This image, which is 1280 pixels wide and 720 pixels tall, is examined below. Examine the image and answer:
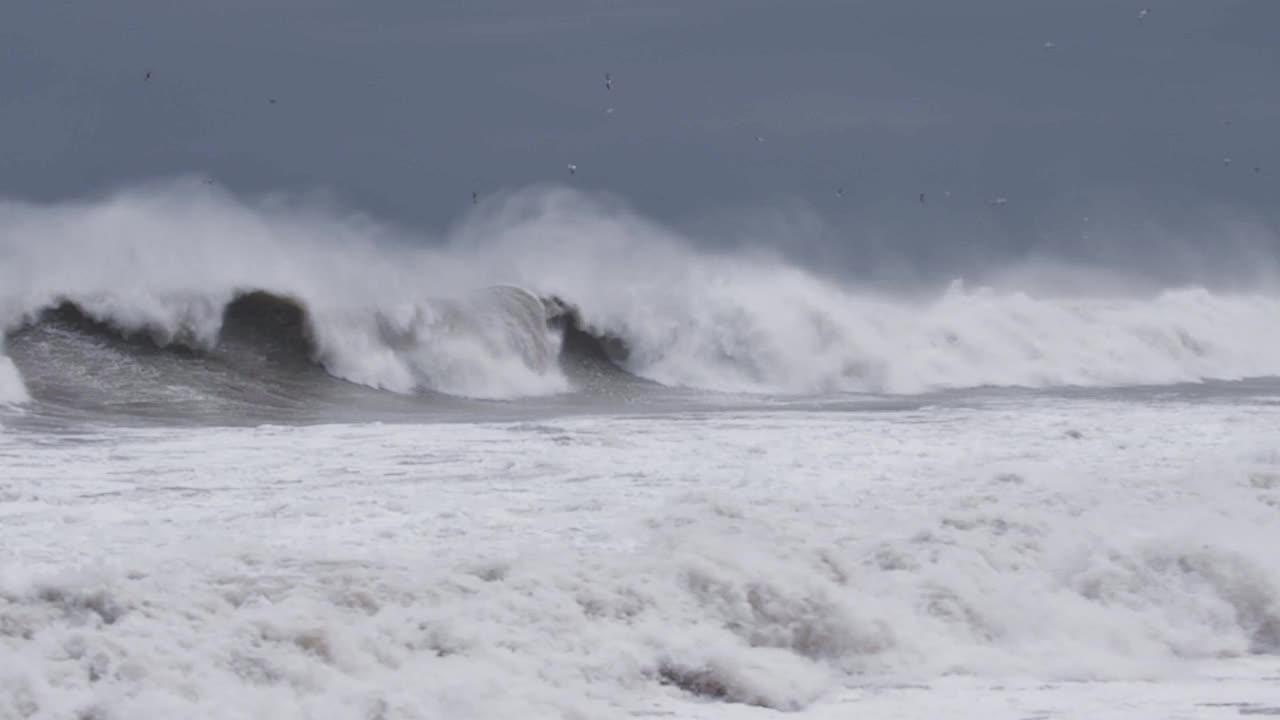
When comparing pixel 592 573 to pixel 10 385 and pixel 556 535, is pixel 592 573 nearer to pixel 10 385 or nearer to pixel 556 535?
pixel 556 535

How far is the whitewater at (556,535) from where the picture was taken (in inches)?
270

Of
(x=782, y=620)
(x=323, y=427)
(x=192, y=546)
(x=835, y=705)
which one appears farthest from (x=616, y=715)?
(x=323, y=427)

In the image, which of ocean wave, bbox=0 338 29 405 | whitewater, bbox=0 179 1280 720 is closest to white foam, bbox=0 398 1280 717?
whitewater, bbox=0 179 1280 720

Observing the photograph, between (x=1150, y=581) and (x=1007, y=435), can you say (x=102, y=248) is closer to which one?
(x=1007, y=435)

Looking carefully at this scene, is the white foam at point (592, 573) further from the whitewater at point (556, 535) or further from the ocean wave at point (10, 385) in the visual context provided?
the ocean wave at point (10, 385)

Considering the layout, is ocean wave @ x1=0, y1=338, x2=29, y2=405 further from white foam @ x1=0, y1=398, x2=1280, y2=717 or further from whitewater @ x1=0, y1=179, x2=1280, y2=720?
white foam @ x1=0, y1=398, x2=1280, y2=717

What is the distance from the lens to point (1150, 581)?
9062mm

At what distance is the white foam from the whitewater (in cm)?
2

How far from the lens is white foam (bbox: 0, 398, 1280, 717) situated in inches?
264

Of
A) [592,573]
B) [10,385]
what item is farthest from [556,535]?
[10,385]

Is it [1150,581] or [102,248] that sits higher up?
[102,248]

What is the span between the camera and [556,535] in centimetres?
882

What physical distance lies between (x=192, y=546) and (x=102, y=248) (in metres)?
13.6

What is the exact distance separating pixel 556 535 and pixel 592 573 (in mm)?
810
